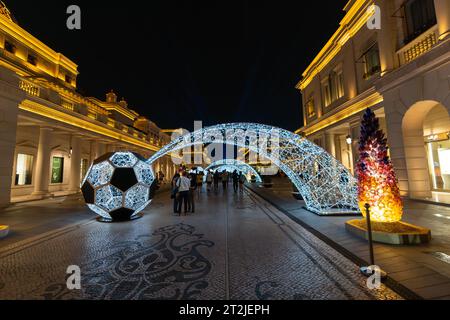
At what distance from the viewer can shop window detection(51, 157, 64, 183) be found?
1864cm

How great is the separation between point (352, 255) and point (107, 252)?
17.0ft

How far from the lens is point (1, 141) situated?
1004 cm

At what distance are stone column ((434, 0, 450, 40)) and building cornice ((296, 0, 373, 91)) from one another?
6163 mm

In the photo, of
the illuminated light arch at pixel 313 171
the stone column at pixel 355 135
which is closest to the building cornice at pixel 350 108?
the stone column at pixel 355 135

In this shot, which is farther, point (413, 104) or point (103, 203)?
point (413, 104)

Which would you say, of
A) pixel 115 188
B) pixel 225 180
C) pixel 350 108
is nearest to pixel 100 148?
pixel 225 180

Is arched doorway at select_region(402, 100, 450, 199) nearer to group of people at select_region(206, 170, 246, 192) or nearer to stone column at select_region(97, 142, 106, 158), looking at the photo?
group of people at select_region(206, 170, 246, 192)

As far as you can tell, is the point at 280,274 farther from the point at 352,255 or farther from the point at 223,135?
the point at 223,135

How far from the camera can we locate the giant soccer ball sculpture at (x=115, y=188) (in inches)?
287

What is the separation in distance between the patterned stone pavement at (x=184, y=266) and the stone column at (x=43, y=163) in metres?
11.3

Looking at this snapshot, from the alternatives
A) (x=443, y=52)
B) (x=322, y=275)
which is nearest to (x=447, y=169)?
(x=443, y=52)

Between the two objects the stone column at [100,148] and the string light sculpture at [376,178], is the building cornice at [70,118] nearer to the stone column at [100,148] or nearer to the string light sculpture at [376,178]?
the stone column at [100,148]

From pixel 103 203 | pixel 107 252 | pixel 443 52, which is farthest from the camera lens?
pixel 443 52

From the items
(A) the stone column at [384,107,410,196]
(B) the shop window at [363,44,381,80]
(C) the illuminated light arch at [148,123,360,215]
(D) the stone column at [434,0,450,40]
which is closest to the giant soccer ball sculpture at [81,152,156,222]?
(C) the illuminated light arch at [148,123,360,215]
